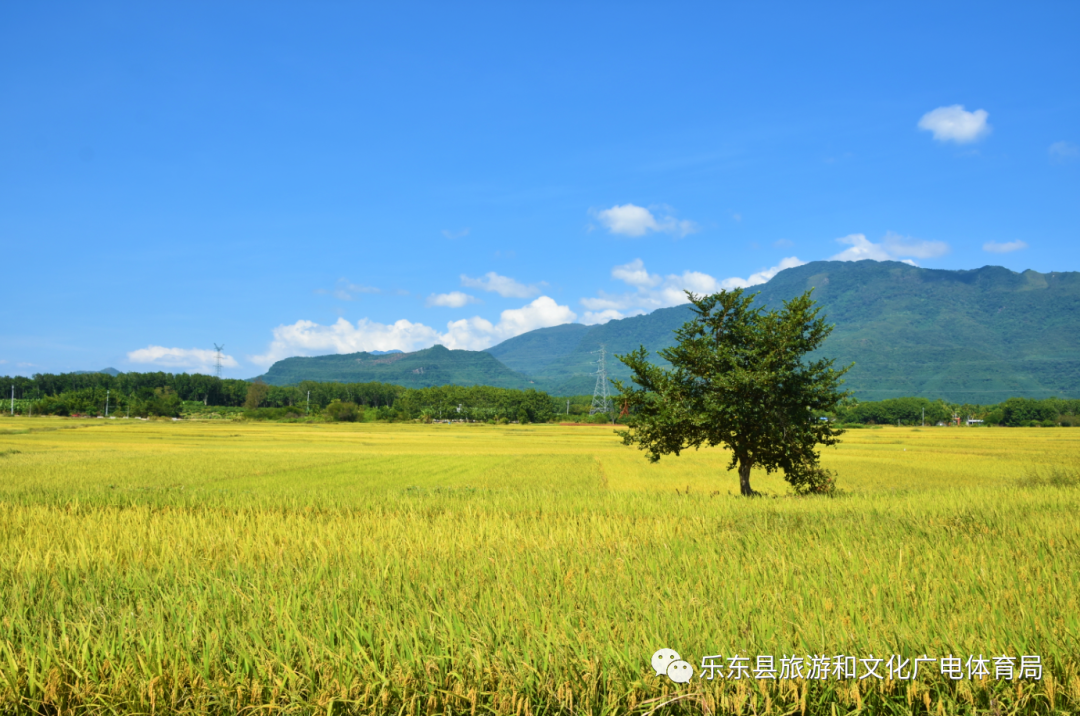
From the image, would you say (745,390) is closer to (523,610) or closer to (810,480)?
A: (810,480)

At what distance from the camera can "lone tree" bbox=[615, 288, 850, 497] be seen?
1808cm

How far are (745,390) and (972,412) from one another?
215154 millimetres

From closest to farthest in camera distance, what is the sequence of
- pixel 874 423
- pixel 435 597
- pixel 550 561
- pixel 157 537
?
pixel 435 597, pixel 550 561, pixel 157 537, pixel 874 423

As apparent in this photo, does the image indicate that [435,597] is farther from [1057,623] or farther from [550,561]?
[1057,623]

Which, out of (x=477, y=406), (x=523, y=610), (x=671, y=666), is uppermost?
(x=671, y=666)

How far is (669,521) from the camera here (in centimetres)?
1018

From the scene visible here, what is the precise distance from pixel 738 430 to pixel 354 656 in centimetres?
1693

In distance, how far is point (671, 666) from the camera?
11.0 feet

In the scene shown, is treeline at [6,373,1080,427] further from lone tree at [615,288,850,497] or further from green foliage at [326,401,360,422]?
lone tree at [615,288,850,497]

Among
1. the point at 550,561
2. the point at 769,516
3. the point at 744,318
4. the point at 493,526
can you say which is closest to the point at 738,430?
the point at 744,318

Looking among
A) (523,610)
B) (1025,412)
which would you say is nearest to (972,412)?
(1025,412)

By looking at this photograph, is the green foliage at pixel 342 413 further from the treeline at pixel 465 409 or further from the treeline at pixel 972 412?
the treeline at pixel 972 412

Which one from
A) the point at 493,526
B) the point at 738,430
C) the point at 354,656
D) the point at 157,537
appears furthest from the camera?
the point at 738,430

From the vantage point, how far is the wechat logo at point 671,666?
328 cm
